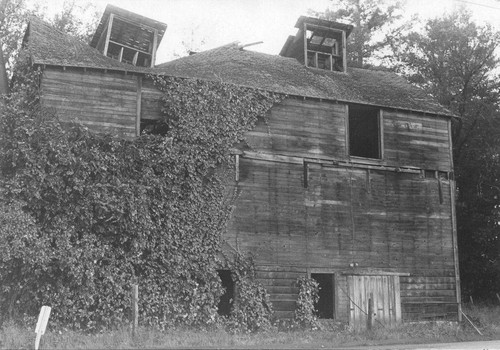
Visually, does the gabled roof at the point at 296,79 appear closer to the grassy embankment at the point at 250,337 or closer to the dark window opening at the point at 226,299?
the dark window opening at the point at 226,299

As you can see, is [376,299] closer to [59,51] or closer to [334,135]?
[334,135]

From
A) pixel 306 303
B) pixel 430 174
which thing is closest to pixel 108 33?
pixel 306 303

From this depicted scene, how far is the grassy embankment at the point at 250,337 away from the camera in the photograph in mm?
16469

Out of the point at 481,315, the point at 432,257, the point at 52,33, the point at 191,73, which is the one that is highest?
the point at 52,33

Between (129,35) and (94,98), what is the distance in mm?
5383

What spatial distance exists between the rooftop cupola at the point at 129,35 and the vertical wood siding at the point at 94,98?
11.8 ft

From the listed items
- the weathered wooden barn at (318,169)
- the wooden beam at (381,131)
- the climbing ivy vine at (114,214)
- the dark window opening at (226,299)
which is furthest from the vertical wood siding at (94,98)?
the wooden beam at (381,131)

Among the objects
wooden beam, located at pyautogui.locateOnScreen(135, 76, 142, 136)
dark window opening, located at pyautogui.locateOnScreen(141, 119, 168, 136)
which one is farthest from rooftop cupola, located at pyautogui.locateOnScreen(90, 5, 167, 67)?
dark window opening, located at pyautogui.locateOnScreen(141, 119, 168, 136)

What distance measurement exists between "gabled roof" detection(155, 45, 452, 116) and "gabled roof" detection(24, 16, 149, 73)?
2.00 meters

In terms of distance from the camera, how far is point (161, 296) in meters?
19.4

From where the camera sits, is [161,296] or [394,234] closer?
[161,296]

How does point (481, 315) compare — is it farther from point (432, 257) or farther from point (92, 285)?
point (92, 285)

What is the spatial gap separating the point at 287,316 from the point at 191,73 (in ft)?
32.0

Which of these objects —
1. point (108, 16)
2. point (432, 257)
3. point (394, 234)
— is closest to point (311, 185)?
point (394, 234)
